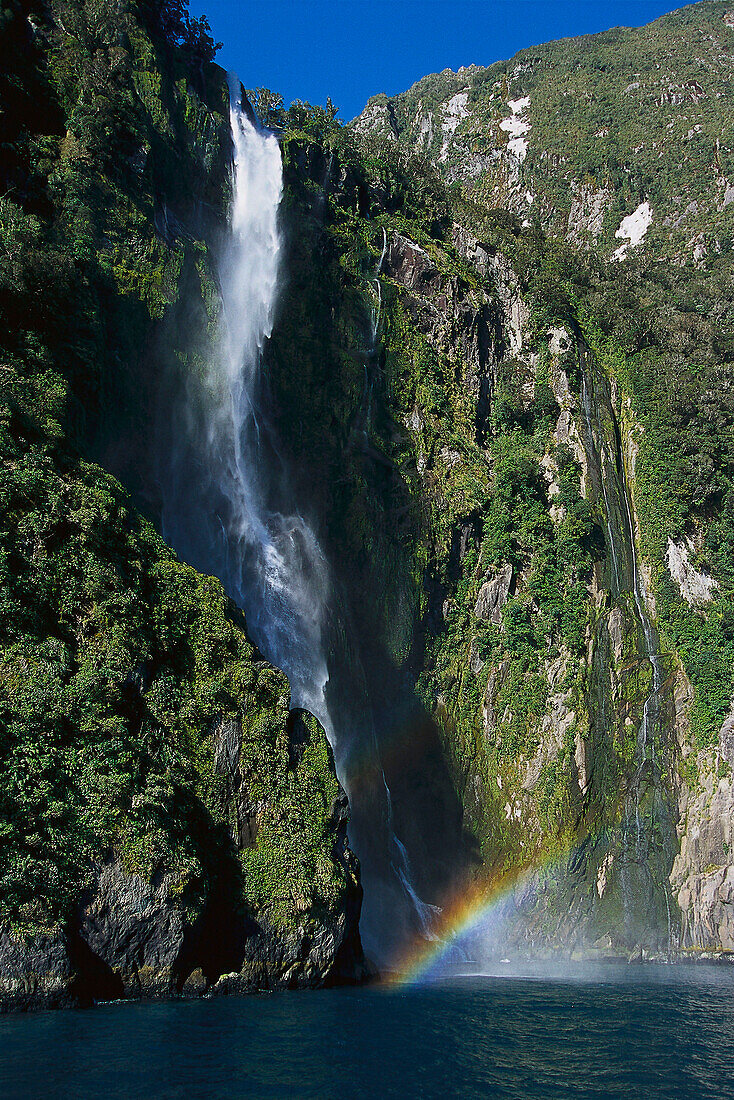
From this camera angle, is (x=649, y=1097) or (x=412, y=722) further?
(x=412, y=722)

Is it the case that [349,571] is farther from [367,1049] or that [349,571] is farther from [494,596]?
[367,1049]

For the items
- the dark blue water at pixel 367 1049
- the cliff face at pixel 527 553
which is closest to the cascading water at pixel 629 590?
the cliff face at pixel 527 553

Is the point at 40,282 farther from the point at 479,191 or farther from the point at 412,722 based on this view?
the point at 479,191

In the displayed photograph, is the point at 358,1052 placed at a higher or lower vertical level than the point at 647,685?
lower

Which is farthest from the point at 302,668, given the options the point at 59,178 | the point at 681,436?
the point at 681,436

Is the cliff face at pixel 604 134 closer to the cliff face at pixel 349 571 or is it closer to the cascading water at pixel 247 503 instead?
the cliff face at pixel 349 571

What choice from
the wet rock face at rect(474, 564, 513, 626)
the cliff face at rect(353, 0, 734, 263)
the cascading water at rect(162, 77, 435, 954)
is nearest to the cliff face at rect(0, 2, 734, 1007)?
the wet rock face at rect(474, 564, 513, 626)
